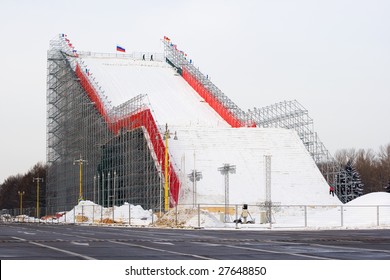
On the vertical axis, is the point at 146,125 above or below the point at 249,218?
above

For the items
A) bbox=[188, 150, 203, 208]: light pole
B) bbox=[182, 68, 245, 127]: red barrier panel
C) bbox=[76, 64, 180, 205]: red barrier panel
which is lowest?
bbox=[188, 150, 203, 208]: light pole

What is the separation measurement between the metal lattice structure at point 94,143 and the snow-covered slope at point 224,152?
3.11 metres

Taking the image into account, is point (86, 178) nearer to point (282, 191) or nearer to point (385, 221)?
point (282, 191)

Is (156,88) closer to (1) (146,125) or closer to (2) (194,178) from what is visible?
(1) (146,125)

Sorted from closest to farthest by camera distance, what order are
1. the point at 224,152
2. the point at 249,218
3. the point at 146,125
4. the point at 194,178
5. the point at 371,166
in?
the point at 249,218, the point at 194,178, the point at 146,125, the point at 224,152, the point at 371,166

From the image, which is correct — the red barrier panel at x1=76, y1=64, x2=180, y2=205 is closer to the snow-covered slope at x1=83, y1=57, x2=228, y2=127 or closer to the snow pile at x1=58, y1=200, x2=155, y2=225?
the snow-covered slope at x1=83, y1=57, x2=228, y2=127

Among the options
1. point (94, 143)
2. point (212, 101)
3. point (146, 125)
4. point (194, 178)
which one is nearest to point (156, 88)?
point (212, 101)

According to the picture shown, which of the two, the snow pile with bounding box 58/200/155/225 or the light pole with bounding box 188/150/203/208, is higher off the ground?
the light pole with bounding box 188/150/203/208

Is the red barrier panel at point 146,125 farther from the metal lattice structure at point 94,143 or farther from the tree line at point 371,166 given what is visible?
the tree line at point 371,166

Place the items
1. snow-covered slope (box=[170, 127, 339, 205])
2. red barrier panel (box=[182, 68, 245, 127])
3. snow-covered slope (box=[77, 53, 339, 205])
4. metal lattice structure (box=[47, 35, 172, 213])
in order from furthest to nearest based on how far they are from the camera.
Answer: red barrier panel (box=[182, 68, 245, 127]) → metal lattice structure (box=[47, 35, 172, 213]) → snow-covered slope (box=[77, 53, 339, 205]) → snow-covered slope (box=[170, 127, 339, 205])

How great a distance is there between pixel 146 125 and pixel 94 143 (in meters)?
13.7

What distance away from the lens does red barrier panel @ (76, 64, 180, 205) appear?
261 feet

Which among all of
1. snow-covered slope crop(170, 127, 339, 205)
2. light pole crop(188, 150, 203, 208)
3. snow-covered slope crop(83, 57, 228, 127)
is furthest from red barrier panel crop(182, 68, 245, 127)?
light pole crop(188, 150, 203, 208)

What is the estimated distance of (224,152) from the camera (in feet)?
286
